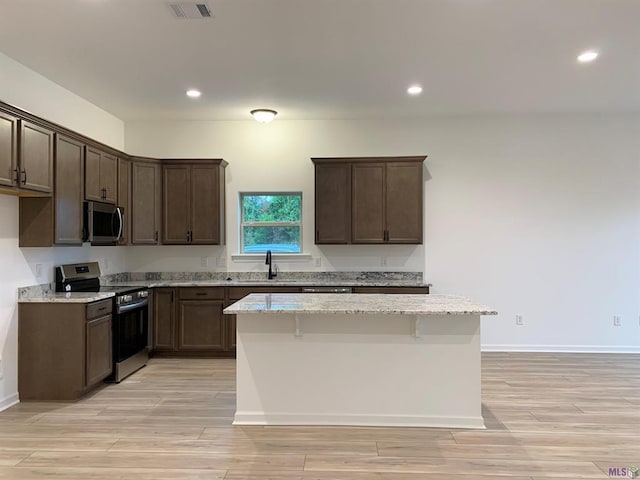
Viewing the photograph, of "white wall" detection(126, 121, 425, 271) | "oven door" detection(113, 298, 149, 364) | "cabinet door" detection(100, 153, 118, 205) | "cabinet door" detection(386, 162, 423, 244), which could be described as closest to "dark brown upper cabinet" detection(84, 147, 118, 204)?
"cabinet door" detection(100, 153, 118, 205)

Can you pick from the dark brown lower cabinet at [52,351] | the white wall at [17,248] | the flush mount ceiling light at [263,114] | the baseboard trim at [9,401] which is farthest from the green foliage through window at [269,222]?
the baseboard trim at [9,401]

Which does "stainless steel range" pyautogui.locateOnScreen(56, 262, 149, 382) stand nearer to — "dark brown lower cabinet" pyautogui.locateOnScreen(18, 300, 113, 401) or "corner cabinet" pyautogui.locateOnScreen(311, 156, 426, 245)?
"dark brown lower cabinet" pyautogui.locateOnScreen(18, 300, 113, 401)

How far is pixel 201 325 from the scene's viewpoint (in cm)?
508

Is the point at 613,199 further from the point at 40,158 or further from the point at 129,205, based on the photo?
the point at 40,158

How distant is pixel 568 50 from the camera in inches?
139

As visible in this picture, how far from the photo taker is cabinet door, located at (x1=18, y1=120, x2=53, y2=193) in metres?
3.35

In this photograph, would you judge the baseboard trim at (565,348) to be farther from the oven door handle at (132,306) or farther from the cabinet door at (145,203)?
the cabinet door at (145,203)

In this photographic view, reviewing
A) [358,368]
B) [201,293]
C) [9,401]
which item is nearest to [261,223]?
[201,293]

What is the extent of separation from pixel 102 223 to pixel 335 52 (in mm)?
2926

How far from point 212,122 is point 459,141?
3268 mm

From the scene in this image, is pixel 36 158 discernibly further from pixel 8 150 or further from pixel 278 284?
pixel 278 284

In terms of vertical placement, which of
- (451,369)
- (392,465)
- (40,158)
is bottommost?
(392,465)

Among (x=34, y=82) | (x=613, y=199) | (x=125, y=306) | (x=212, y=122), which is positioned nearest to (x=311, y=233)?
(x=212, y=122)

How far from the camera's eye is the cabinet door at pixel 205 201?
5.32 metres
